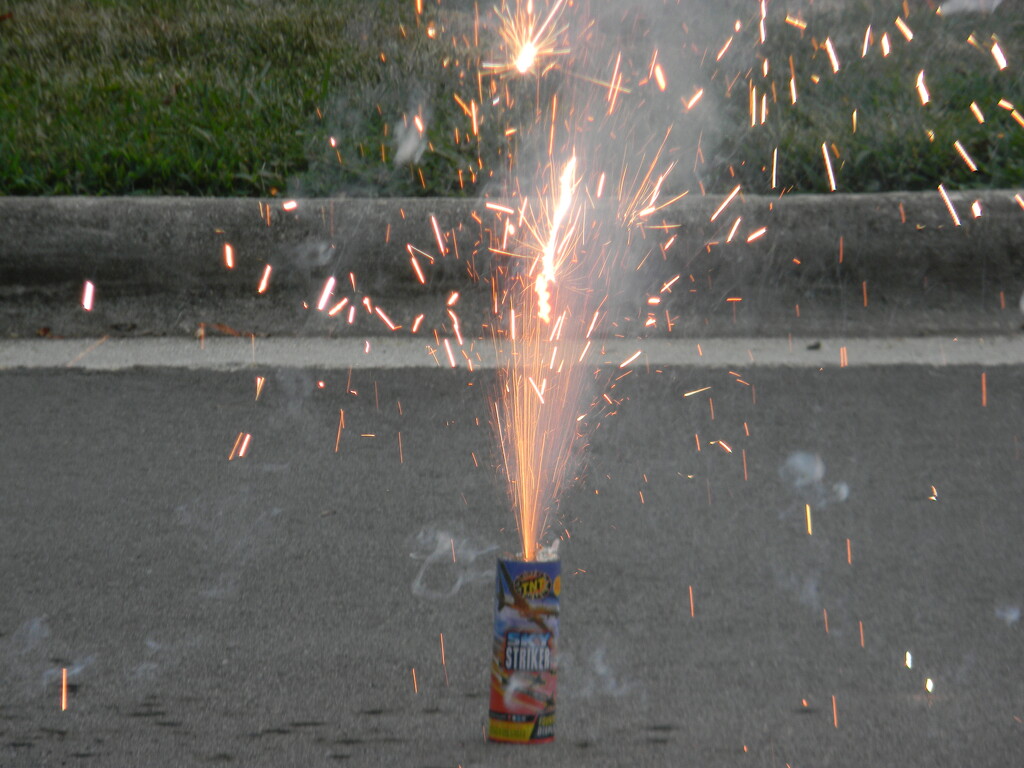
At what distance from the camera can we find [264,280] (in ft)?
17.0

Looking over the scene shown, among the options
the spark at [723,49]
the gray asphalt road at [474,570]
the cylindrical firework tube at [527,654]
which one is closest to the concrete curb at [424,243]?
the gray asphalt road at [474,570]

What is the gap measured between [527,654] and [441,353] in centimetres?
242

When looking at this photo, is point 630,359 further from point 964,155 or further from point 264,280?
point 964,155

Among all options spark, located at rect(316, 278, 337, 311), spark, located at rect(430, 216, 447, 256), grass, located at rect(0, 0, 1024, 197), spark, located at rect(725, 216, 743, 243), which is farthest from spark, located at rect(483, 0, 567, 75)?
spark, located at rect(316, 278, 337, 311)

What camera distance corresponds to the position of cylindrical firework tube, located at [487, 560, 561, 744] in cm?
253

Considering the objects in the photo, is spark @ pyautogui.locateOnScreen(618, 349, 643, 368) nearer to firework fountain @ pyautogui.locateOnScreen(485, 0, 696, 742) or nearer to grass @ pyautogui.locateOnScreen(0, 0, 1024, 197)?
firework fountain @ pyautogui.locateOnScreen(485, 0, 696, 742)

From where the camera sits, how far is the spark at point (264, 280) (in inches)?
204

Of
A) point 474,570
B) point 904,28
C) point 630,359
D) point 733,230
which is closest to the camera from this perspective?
point 474,570

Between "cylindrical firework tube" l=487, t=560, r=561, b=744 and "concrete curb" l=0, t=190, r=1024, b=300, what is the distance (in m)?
2.78

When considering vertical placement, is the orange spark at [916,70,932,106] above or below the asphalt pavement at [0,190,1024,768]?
above

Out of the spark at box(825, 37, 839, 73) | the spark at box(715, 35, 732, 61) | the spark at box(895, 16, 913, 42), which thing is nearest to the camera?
the spark at box(825, 37, 839, 73)

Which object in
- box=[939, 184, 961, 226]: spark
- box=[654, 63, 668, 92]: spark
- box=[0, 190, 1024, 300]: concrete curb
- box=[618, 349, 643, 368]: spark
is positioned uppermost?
box=[654, 63, 668, 92]: spark

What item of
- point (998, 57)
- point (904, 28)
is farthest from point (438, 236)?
point (904, 28)

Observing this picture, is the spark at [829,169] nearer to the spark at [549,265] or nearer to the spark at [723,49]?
the spark at [549,265]
